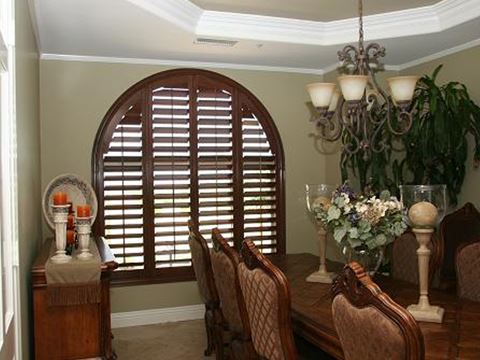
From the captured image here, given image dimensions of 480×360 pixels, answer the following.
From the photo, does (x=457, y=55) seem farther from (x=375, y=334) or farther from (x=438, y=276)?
(x=375, y=334)

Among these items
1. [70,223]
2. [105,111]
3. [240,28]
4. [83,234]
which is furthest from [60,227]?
[240,28]

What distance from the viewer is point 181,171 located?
14.8ft

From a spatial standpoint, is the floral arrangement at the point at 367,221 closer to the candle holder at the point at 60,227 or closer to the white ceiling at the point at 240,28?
the candle holder at the point at 60,227

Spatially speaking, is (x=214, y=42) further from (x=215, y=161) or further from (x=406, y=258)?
(x=406, y=258)

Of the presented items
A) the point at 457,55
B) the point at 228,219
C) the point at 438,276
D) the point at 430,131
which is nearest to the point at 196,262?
the point at 228,219

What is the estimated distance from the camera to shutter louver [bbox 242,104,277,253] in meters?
4.71

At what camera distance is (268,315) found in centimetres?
208

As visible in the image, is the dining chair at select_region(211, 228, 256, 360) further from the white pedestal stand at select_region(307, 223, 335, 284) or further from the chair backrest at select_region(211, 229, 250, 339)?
the white pedestal stand at select_region(307, 223, 335, 284)

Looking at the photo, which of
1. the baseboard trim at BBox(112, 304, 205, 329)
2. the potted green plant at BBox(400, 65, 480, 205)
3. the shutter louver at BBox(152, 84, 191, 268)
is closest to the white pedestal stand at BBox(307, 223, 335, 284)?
the potted green plant at BBox(400, 65, 480, 205)

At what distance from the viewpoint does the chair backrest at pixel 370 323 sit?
1326mm

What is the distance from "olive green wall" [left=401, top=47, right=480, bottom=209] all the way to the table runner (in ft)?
9.91

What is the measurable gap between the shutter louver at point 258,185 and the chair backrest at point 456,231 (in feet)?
5.58

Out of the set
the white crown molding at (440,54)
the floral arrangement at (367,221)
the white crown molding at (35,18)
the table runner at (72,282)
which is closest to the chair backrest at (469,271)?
the floral arrangement at (367,221)

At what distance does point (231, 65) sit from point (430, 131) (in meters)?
1.97
